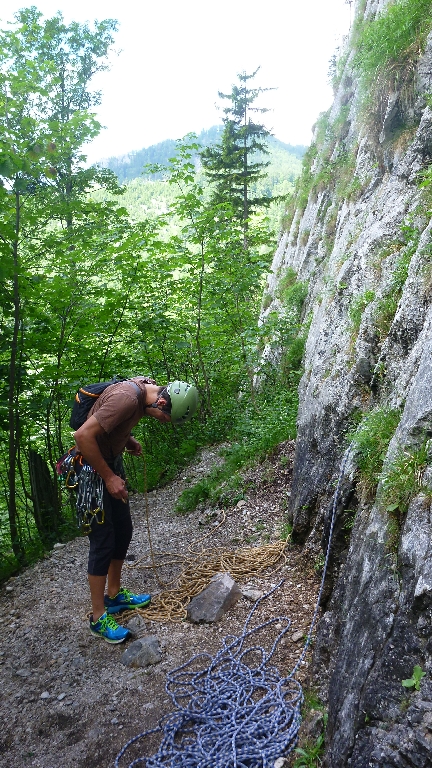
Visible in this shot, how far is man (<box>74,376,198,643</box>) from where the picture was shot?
351cm

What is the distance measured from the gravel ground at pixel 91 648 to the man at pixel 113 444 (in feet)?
1.26

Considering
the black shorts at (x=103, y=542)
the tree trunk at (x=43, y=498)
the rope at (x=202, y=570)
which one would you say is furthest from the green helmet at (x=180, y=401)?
the tree trunk at (x=43, y=498)

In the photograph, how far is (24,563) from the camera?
580 cm

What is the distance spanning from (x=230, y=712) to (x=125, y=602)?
1797 millimetres

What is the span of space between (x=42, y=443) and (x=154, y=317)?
2.92 m

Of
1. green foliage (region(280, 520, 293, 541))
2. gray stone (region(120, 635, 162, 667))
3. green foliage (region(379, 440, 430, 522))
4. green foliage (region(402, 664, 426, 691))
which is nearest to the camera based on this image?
green foliage (region(402, 664, 426, 691))

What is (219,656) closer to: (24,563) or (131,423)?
(131,423)

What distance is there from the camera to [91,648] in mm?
3793

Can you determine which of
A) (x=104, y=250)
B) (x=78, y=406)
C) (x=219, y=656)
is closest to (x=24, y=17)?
(x=104, y=250)

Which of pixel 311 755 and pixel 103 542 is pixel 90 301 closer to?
pixel 103 542

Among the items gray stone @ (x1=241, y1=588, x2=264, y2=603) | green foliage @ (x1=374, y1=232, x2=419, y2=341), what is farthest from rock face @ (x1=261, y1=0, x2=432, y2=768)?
gray stone @ (x1=241, y1=588, x2=264, y2=603)

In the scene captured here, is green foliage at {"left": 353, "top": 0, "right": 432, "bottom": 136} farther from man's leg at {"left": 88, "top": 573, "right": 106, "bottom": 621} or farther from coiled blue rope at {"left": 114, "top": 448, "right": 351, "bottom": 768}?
man's leg at {"left": 88, "top": 573, "right": 106, "bottom": 621}

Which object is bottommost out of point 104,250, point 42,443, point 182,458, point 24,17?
point 182,458

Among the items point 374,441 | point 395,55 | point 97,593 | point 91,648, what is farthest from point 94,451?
point 395,55
